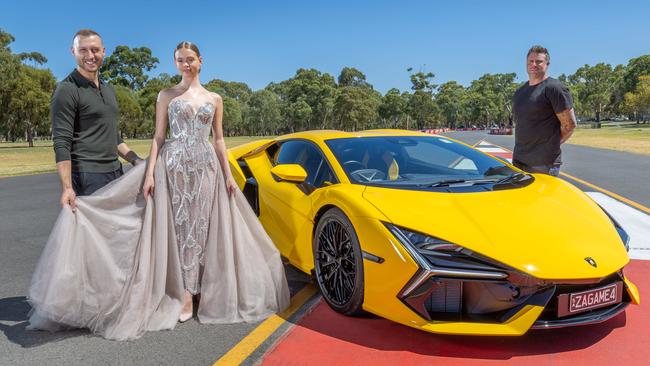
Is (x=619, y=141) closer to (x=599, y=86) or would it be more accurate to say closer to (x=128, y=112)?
(x=128, y=112)

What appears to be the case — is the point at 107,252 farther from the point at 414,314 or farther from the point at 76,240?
the point at 414,314

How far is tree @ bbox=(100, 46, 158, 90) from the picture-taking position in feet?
315

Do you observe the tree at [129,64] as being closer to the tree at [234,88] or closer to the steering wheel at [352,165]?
the tree at [234,88]

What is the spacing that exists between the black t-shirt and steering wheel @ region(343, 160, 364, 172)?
6.48 feet

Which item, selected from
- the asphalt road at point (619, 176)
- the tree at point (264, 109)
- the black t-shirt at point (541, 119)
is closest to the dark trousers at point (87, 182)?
the black t-shirt at point (541, 119)

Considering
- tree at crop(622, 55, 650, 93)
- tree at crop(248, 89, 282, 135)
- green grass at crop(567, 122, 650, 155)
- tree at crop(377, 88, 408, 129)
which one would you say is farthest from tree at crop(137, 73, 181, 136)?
tree at crop(622, 55, 650, 93)

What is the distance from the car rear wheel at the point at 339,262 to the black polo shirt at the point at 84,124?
159 cm

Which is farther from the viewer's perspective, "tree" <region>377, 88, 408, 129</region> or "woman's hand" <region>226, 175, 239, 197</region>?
"tree" <region>377, 88, 408, 129</region>

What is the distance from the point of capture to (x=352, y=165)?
3828 millimetres

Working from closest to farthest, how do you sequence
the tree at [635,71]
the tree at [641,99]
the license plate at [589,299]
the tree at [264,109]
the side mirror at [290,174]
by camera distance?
1. the license plate at [589,299]
2. the side mirror at [290,174]
3. the tree at [641,99]
4. the tree at [635,71]
5. the tree at [264,109]

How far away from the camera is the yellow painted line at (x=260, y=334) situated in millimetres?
2828

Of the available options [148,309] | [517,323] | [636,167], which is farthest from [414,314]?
[636,167]

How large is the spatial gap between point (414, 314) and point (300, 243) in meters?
1.35

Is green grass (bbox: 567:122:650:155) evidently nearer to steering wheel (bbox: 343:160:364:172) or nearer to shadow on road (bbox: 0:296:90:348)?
steering wheel (bbox: 343:160:364:172)
